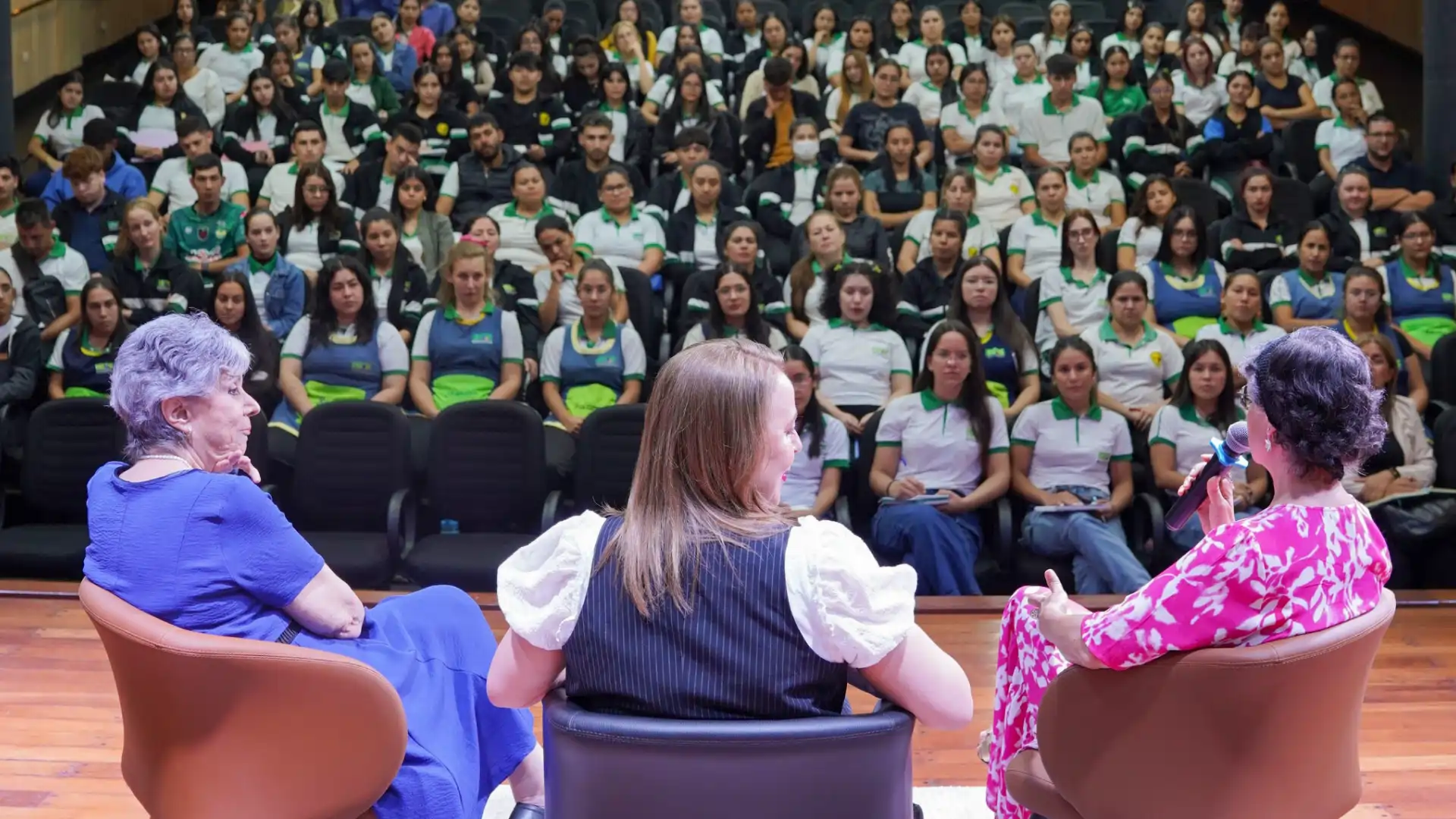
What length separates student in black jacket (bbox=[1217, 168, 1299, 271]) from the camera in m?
5.61

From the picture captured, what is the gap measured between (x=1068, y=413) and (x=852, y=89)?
3.13m

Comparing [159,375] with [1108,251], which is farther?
[1108,251]

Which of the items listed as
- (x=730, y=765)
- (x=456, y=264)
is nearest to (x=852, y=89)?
(x=456, y=264)

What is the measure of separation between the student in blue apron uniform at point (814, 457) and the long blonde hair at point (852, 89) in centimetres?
292

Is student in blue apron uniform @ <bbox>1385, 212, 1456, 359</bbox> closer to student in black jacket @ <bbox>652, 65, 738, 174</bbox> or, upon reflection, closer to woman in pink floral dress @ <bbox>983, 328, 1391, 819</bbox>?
student in black jacket @ <bbox>652, 65, 738, 174</bbox>

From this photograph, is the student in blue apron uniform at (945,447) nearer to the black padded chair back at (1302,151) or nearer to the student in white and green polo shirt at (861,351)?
the student in white and green polo shirt at (861,351)

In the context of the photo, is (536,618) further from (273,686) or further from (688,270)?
(688,270)

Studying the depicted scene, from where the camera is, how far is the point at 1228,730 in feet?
5.24

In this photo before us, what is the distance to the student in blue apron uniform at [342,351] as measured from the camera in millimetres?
4746

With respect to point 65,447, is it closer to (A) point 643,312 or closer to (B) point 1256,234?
(A) point 643,312

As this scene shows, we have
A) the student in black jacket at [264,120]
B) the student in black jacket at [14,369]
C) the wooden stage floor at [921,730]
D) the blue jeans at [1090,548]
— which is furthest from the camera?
the student in black jacket at [264,120]

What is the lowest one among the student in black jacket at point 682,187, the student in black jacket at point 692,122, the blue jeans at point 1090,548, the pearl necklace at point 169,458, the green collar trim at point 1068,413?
the blue jeans at point 1090,548

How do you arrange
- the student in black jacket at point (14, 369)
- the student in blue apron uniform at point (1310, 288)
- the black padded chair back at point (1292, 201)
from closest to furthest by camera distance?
the student in black jacket at point (14, 369) → the student in blue apron uniform at point (1310, 288) → the black padded chair back at point (1292, 201)

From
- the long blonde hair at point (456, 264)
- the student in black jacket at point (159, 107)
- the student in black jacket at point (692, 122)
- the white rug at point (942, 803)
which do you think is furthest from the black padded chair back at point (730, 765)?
the student in black jacket at point (159, 107)
